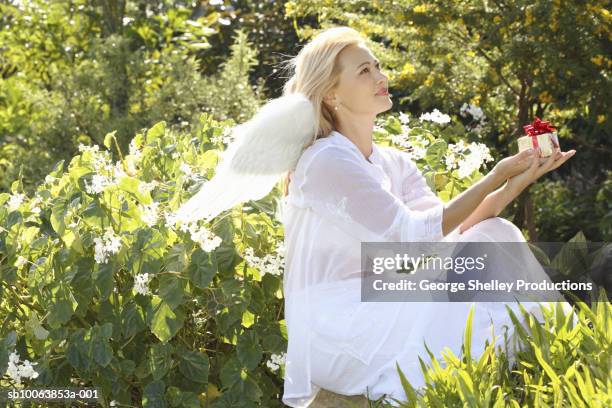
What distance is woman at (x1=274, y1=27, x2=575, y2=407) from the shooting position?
2689 millimetres

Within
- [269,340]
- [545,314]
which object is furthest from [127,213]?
[545,314]

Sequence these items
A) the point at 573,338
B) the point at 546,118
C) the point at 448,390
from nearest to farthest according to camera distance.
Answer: the point at 448,390 → the point at 573,338 → the point at 546,118

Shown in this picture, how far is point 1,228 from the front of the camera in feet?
10.6

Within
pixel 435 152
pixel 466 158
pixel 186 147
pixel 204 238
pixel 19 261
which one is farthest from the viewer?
pixel 186 147

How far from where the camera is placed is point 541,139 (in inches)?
109

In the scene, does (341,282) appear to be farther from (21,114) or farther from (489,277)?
(21,114)

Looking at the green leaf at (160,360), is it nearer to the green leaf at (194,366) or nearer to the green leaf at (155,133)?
the green leaf at (194,366)

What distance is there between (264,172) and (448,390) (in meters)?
1.02

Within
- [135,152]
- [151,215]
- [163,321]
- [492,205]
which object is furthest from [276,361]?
[135,152]

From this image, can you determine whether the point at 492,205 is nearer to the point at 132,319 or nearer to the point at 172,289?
the point at 172,289

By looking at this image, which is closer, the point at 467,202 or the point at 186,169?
the point at 467,202

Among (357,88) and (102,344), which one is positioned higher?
(357,88)

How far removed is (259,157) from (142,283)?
495mm

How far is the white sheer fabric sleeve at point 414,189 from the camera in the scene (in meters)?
3.20
